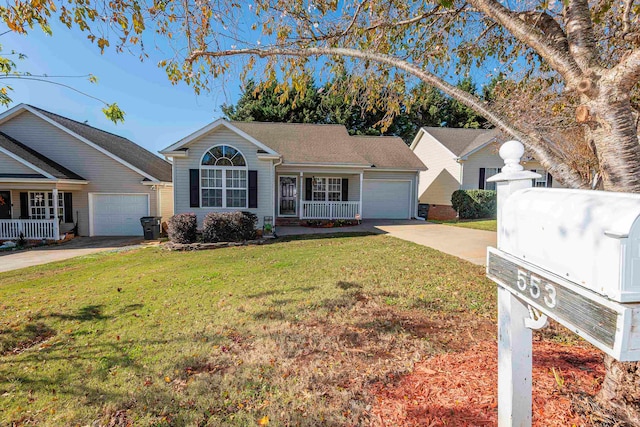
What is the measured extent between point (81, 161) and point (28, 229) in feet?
11.8

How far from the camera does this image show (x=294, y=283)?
612cm

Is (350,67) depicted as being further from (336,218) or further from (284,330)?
(336,218)

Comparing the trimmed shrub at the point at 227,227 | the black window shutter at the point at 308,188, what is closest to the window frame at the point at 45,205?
the trimmed shrub at the point at 227,227

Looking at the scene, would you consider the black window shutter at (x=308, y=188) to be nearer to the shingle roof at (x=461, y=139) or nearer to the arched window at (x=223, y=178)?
the arched window at (x=223, y=178)

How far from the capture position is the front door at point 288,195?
1695 centimetres

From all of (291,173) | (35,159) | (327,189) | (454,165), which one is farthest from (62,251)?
(454,165)

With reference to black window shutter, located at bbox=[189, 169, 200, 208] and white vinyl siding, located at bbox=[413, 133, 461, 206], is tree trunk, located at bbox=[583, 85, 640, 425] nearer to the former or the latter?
black window shutter, located at bbox=[189, 169, 200, 208]

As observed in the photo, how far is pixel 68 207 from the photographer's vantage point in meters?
14.3

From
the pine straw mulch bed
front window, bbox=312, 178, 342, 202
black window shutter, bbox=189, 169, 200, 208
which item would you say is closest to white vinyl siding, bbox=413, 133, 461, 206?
front window, bbox=312, 178, 342, 202

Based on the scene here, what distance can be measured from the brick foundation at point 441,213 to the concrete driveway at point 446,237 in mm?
6476

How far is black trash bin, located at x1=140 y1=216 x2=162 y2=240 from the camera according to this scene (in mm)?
13445

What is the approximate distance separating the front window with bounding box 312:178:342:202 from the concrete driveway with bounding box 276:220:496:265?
8.23 feet

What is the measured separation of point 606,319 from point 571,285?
0.16 m

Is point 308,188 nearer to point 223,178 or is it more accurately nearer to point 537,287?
point 223,178
